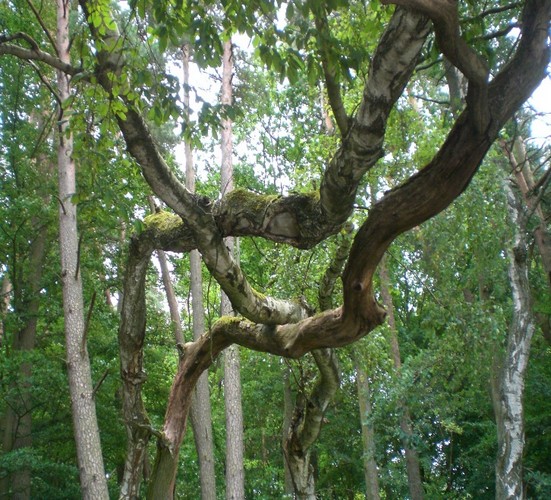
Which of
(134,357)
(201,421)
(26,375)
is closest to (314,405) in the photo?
(134,357)

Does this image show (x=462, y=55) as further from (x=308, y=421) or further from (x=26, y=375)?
(x=26, y=375)

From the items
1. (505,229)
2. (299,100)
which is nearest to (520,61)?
(505,229)

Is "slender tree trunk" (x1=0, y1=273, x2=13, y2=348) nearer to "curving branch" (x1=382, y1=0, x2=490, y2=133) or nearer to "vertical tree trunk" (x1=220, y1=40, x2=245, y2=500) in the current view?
"vertical tree trunk" (x1=220, y1=40, x2=245, y2=500)

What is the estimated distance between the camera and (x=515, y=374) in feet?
29.6

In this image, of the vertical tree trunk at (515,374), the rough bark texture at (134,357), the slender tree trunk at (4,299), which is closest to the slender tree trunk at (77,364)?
the rough bark texture at (134,357)

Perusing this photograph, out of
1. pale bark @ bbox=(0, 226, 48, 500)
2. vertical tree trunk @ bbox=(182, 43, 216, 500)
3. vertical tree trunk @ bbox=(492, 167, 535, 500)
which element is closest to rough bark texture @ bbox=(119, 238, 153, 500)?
vertical tree trunk @ bbox=(492, 167, 535, 500)

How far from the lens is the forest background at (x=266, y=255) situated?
3.45m

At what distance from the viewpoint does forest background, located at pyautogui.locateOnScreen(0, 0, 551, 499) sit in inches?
136

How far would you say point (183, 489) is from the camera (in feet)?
58.5

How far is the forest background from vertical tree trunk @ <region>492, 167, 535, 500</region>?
0.12 ft

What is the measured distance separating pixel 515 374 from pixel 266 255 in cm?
403

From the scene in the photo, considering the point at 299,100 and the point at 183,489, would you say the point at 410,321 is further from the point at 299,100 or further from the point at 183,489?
the point at 299,100

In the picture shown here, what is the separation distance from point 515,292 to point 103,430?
9927mm

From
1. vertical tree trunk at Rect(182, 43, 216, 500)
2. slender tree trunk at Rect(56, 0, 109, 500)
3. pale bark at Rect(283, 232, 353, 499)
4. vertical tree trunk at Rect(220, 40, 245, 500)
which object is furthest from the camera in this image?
vertical tree trunk at Rect(182, 43, 216, 500)
